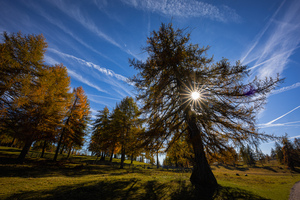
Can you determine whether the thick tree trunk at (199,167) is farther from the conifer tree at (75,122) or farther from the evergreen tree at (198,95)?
the conifer tree at (75,122)

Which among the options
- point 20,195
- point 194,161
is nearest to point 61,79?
point 20,195

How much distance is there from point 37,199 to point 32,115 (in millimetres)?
11139

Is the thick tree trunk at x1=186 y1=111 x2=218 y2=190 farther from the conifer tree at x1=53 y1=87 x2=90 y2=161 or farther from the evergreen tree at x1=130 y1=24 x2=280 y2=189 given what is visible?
the conifer tree at x1=53 y1=87 x2=90 y2=161

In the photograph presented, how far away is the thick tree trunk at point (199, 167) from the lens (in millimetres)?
6871

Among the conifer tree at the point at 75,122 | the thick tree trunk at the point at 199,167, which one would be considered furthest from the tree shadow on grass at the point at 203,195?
the conifer tree at the point at 75,122

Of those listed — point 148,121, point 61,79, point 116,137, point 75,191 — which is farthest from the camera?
point 116,137

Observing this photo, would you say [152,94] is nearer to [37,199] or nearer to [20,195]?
[37,199]

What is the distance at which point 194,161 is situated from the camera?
7930mm

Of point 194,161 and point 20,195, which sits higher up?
point 194,161

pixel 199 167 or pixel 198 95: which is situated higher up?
pixel 198 95

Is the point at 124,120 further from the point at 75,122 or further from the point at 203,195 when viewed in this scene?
the point at 203,195

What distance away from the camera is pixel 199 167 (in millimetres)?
7430

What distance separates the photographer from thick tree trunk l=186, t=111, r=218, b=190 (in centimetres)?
687

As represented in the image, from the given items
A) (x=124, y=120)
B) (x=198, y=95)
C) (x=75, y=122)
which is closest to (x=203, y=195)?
(x=198, y=95)
